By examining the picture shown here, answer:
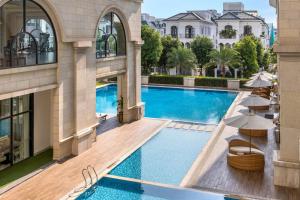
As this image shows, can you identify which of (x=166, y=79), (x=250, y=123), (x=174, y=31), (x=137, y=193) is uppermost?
(x=174, y=31)

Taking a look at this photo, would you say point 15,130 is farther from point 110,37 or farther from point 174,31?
point 174,31

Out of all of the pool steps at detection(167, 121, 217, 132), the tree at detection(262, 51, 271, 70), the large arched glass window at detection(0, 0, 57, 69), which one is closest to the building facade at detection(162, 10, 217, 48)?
the tree at detection(262, 51, 271, 70)

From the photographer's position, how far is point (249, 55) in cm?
4250

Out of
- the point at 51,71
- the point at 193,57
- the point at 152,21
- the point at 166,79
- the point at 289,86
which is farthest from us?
the point at 152,21

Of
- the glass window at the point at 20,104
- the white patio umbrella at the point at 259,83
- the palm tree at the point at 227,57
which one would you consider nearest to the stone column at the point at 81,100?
the glass window at the point at 20,104

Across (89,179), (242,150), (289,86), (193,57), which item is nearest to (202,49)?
(193,57)

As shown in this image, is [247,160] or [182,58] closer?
[247,160]

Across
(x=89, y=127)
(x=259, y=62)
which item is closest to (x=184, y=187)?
(x=89, y=127)

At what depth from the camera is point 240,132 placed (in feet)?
63.5

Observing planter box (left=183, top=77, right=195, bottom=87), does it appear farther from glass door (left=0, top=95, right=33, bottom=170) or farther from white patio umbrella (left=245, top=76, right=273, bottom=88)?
glass door (left=0, top=95, right=33, bottom=170)

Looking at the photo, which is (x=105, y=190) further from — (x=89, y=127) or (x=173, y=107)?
(x=173, y=107)

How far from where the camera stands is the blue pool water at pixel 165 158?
13523 millimetres

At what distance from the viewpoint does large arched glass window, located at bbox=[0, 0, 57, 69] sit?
39.2 ft

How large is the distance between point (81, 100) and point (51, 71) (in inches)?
93.0
